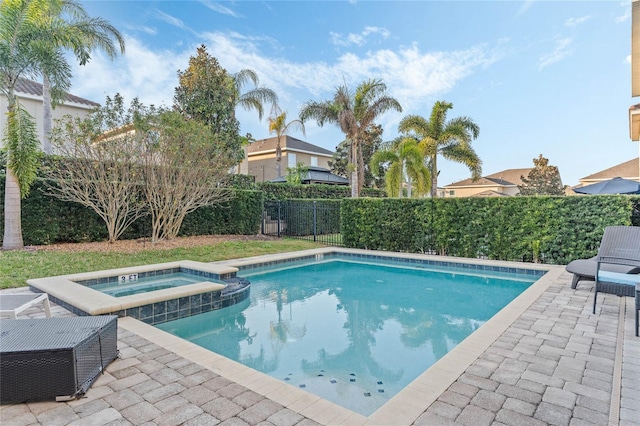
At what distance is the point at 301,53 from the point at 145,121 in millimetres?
9027

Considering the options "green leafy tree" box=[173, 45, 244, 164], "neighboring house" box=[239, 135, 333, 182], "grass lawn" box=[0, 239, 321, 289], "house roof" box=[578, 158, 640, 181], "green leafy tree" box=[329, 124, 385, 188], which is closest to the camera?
"grass lawn" box=[0, 239, 321, 289]

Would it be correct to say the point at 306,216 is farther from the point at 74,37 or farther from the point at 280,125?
the point at 280,125

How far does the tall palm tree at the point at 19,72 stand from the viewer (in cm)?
1007

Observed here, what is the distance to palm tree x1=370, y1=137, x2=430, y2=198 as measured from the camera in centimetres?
1869

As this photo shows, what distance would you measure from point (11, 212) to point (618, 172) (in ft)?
132

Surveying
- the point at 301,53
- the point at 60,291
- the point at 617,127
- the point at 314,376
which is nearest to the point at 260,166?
the point at 301,53

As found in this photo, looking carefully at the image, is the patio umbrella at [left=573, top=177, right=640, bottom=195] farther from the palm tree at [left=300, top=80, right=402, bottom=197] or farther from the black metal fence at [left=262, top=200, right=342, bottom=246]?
the palm tree at [left=300, top=80, right=402, bottom=197]

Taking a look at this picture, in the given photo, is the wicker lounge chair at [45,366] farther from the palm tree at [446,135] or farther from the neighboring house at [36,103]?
the palm tree at [446,135]

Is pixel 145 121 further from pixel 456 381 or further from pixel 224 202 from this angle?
pixel 456 381

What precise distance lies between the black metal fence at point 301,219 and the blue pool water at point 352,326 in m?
7.13

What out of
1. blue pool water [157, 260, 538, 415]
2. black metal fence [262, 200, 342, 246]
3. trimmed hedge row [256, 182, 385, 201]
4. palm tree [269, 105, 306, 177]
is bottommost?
blue pool water [157, 260, 538, 415]

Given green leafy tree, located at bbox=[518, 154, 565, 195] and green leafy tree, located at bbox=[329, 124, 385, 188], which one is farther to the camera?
green leafy tree, located at bbox=[518, 154, 565, 195]

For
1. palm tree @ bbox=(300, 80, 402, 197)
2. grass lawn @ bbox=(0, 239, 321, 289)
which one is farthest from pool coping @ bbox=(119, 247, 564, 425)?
palm tree @ bbox=(300, 80, 402, 197)

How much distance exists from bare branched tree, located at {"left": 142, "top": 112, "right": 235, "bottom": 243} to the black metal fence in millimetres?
4747
